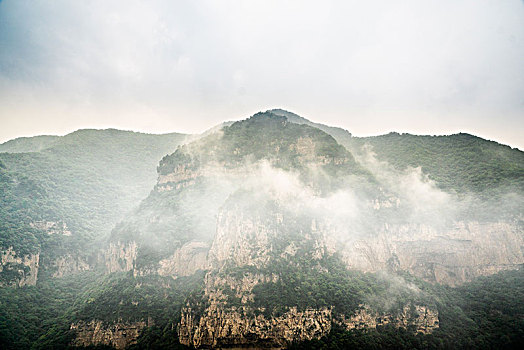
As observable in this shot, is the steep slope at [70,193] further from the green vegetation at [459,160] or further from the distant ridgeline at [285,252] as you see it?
the green vegetation at [459,160]

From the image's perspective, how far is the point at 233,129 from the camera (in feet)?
368

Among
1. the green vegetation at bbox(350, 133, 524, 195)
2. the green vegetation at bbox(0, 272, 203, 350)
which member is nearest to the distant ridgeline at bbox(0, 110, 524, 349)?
the green vegetation at bbox(0, 272, 203, 350)

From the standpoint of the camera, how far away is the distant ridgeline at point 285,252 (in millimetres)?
58938

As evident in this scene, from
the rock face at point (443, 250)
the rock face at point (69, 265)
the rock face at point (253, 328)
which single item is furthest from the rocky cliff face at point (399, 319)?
the rock face at point (69, 265)

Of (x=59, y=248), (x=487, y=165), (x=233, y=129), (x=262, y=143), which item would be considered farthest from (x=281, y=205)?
(x=59, y=248)

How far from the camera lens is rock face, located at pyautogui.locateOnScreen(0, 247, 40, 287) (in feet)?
252

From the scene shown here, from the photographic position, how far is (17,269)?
79562 mm

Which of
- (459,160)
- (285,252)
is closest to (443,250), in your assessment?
(459,160)

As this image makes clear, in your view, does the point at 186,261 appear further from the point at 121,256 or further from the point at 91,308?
the point at 91,308

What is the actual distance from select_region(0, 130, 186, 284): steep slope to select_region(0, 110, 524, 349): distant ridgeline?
747 millimetres

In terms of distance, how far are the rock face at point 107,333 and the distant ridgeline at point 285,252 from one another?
32 centimetres

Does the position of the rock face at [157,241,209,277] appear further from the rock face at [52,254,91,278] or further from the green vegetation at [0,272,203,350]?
the rock face at [52,254,91,278]

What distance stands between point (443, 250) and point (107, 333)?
8386 cm

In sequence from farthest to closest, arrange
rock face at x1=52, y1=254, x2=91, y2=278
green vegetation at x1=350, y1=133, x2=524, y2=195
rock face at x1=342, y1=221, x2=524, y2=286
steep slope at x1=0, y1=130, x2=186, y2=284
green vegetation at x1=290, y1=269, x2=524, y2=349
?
1. rock face at x1=52, y1=254, x2=91, y2=278
2. steep slope at x1=0, y1=130, x2=186, y2=284
3. green vegetation at x1=350, y1=133, x2=524, y2=195
4. rock face at x1=342, y1=221, x2=524, y2=286
5. green vegetation at x1=290, y1=269, x2=524, y2=349
